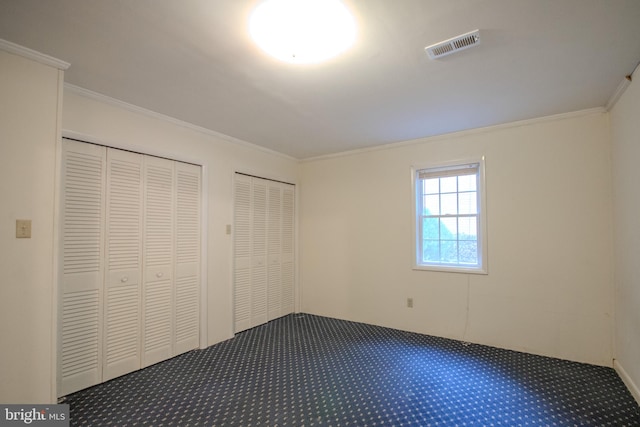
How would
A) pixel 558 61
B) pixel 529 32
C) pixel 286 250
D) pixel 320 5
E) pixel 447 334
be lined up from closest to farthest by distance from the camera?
pixel 320 5
pixel 529 32
pixel 558 61
pixel 447 334
pixel 286 250

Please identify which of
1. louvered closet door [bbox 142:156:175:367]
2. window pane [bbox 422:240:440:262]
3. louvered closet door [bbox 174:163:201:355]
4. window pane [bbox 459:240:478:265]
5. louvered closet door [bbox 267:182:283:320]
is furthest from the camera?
louvered closet door [bbox 267:182:283:320]

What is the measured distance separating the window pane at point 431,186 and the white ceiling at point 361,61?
32.6 inches

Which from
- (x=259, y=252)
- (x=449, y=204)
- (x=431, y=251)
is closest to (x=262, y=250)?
(x=259, y=252)

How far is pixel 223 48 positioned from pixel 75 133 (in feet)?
4.95

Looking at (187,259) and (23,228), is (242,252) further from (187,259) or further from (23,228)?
(23,228)

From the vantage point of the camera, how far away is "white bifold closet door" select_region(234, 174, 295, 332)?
3887 millimetres

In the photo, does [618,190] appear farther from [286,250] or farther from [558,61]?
[286,250]

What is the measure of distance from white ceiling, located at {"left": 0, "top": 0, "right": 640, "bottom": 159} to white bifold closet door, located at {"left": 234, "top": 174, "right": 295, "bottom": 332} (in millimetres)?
1165

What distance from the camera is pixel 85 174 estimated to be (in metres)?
2.53

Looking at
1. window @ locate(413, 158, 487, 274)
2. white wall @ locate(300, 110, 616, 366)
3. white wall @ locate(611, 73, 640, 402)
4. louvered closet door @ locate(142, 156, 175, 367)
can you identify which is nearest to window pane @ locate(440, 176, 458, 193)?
window @ locate(413, 158, 487, 274)

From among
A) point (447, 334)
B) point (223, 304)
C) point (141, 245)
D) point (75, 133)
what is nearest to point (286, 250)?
point (223, 304)

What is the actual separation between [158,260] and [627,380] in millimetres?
4214

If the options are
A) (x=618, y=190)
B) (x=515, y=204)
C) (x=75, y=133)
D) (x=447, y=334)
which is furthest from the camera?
(x=447, y=334)

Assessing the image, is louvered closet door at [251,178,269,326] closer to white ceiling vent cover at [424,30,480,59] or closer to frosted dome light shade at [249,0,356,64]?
frosted dome light shade at [249,0,356,64]
